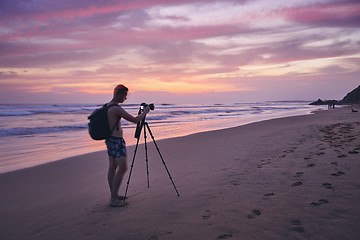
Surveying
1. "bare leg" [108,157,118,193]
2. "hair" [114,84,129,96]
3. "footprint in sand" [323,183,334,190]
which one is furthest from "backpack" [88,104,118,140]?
"footprint in sand" [323,183,334,190]

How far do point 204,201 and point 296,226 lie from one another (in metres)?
1.64

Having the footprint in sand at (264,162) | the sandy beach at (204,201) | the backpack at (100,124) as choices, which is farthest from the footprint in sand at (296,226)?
the footprint in sand at (264,162)

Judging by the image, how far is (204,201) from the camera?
16.4 ft

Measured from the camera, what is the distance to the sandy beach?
12.6 ft

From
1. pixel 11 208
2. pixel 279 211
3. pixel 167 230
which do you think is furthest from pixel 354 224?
pixel 11 208

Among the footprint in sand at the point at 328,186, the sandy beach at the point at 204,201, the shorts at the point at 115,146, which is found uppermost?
the shorts at the point at 115,146

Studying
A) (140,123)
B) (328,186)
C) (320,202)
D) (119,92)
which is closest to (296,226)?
(320,202)

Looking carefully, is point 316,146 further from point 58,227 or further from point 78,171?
point 58,227

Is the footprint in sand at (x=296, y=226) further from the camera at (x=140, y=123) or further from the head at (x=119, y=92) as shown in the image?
the head at (x=119, y=92)

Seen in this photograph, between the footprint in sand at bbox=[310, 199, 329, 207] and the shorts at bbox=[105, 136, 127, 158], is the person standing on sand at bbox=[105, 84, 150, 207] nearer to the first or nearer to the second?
the shorts at bbox=[105, 136, 127, 158]

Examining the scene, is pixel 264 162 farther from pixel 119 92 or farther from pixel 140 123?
pixel 119 92

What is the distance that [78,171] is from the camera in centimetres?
832

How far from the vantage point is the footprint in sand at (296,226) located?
11.9 feet

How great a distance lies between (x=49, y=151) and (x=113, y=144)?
779 cm
